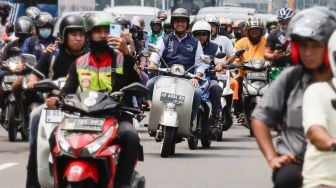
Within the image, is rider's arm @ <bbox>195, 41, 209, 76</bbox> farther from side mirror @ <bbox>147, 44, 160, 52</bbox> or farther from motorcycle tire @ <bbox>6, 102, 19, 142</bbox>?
motorcycle tire @ <bbox>6, 102, 19, 142</bbox>

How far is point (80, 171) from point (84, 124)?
0.44 metres

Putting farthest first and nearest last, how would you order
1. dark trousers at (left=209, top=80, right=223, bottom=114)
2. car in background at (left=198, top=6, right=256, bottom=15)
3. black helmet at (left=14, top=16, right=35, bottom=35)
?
car in background at (left=198, top=6, right=256, bottom=15), black helmet at (left=14, top=16, right=35, bottom=35), dark trousers at (left=209, top=80, right=223, bottom=114)

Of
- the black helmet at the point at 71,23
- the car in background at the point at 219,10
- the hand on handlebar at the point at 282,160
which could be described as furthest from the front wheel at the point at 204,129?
the car in background at the point at 219,10

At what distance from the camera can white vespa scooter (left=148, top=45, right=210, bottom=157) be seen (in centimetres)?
1603

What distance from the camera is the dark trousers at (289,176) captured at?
6656 mm

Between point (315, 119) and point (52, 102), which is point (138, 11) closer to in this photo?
point (52, 102)

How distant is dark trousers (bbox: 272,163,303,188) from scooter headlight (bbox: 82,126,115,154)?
7.77 feet

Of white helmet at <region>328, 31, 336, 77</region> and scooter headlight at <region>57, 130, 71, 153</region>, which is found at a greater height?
white helmet at <region>328, 31, 336, 77</region>

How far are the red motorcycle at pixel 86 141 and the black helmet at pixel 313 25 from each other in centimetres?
228

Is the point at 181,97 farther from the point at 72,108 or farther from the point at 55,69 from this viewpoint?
the point at 72,108

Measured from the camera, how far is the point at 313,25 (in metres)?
6.78

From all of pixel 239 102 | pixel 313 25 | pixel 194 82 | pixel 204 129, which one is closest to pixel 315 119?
pixel 313 25

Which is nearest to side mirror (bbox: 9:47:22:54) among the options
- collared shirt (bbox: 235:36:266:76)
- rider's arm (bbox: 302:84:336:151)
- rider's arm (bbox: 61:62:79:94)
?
collared shirt (bbox: 235:36:266:76)

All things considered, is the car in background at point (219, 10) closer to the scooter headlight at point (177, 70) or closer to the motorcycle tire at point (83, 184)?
the scooter headlight at point (177, 70)
